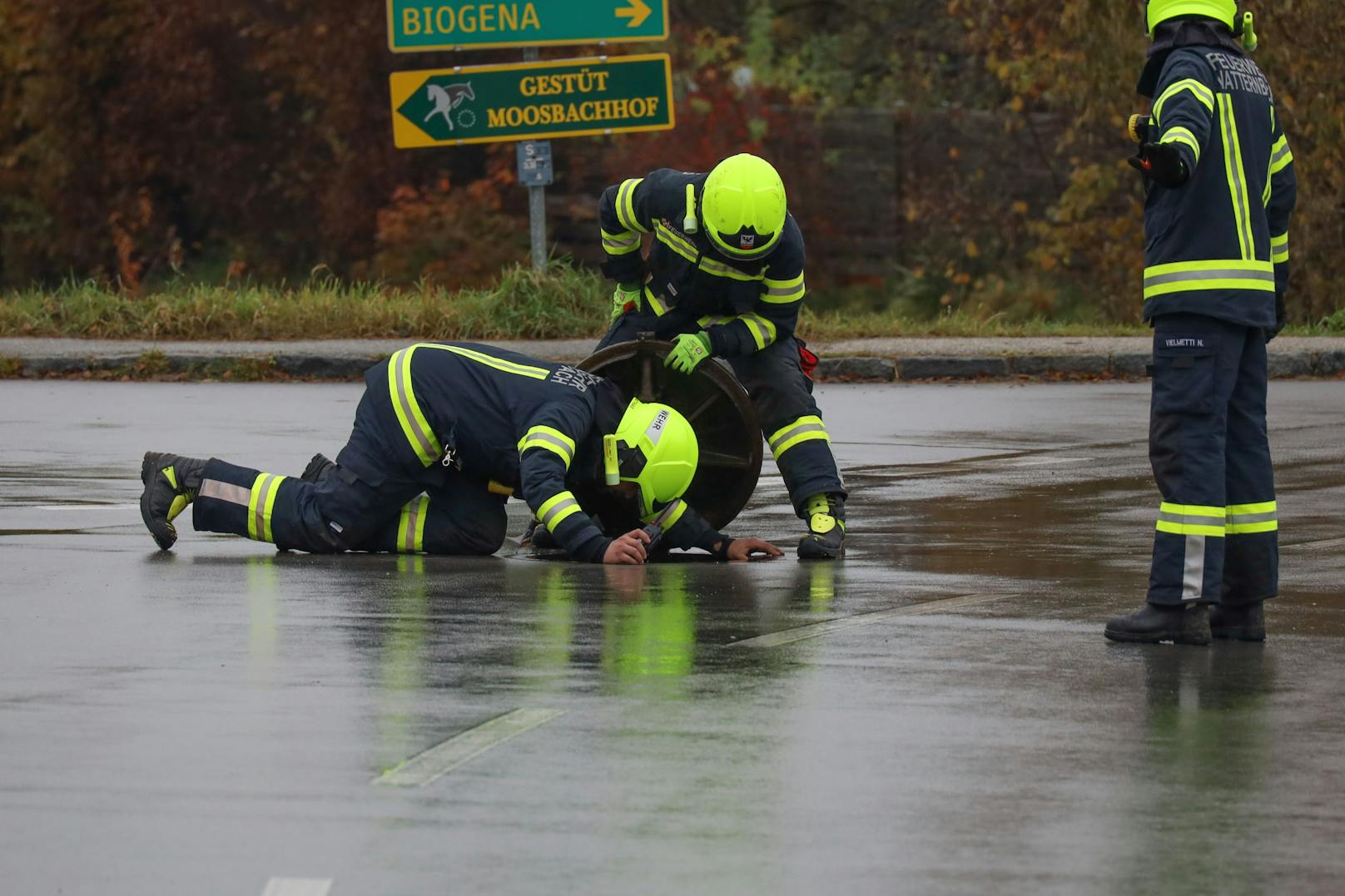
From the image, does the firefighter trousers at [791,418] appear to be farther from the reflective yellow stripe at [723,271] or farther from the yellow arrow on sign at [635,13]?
the yellow arrow on sign at [635,13]

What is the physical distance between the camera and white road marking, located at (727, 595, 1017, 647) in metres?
7.38

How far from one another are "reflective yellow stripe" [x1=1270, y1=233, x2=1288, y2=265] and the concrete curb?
11.3 m

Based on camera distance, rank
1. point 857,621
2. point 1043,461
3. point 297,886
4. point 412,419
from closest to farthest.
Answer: point 297,886 → point 857,621 → point 412,419 → point 1043,461

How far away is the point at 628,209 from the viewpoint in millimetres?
10352

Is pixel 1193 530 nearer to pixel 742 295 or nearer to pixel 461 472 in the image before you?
pixel 742 295

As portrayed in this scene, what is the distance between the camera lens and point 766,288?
993cm

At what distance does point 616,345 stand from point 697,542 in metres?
0.95

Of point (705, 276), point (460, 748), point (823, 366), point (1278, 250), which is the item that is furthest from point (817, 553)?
point (823, 366)

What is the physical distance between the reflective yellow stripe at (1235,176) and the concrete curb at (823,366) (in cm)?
1160

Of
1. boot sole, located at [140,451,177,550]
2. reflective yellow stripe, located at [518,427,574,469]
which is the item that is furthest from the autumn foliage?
reflective yellow stripe, located at [518,427,574,469]

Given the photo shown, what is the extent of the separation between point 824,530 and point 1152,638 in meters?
2.31

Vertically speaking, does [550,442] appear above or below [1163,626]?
above

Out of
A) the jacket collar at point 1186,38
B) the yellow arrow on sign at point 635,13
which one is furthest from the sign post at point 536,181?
the jacket collar at point 1186,38

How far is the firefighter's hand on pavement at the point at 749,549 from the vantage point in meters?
9.34
